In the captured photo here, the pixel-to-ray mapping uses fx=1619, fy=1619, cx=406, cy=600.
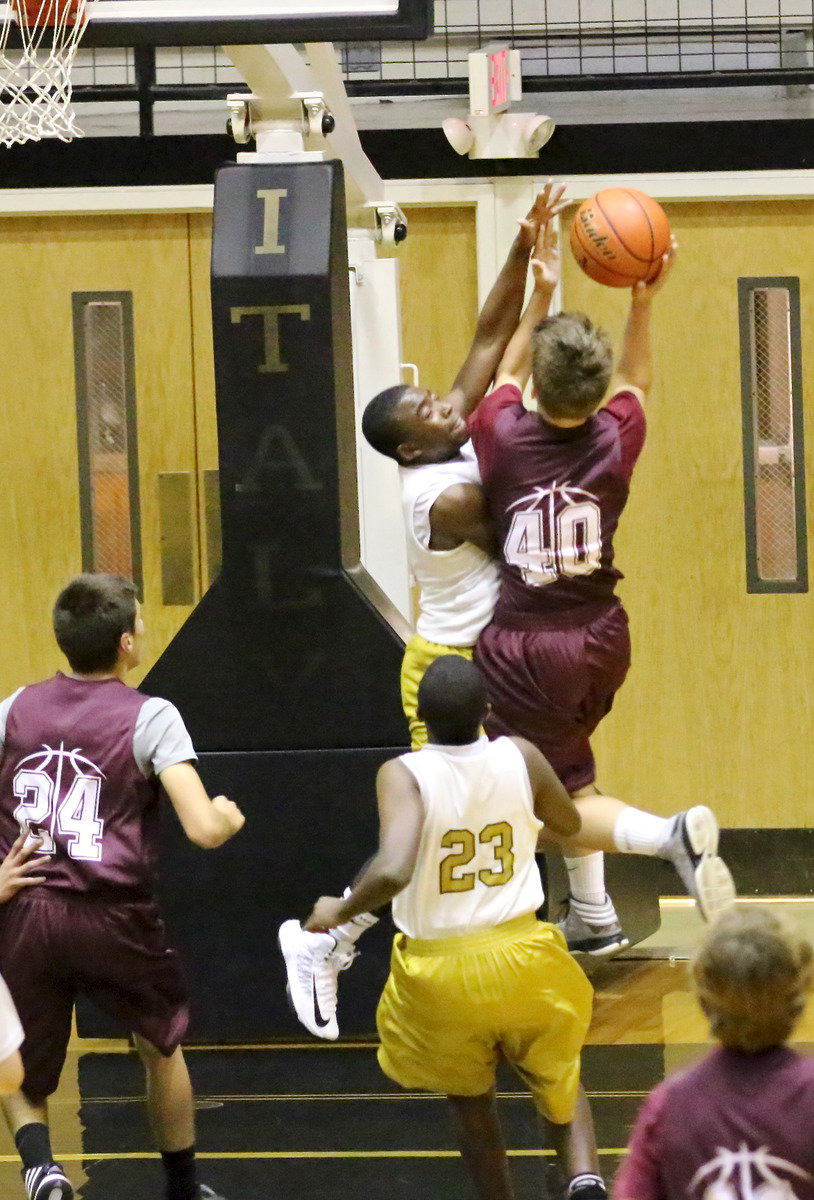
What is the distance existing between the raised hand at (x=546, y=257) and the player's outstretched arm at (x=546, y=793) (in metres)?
1.49

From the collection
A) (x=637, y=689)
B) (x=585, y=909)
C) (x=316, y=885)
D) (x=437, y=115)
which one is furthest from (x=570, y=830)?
(x=437, y=115)

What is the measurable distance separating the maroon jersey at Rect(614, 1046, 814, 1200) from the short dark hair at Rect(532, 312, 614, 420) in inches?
81.1

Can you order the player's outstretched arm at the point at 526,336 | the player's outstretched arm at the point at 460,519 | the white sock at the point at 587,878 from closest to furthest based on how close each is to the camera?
the player's outstretched arm at the point at 460,519
the player's outstretched arm at the point at 526,336
the white sock at the point at 587,878

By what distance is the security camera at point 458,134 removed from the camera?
6867mm

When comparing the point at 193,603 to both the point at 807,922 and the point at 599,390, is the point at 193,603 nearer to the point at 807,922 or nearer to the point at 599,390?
the point at 807,922

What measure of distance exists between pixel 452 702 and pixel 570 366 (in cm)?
109

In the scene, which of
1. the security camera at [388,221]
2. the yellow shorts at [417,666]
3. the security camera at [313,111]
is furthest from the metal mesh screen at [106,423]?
the yellow shorts at [417,666]

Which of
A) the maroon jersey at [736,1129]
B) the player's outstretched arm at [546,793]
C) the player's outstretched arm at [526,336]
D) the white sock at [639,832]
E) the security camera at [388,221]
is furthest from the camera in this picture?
the security camera at [388,221]

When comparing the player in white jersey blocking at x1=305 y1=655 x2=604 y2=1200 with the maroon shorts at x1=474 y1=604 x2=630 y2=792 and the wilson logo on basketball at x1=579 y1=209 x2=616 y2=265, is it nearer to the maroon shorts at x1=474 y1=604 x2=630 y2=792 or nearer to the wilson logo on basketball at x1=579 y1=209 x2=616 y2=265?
the maroon shorts at x1=474 y1=604 x2=630 y2=792

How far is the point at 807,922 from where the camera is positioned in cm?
608

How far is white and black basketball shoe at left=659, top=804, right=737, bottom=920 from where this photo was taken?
11.9 feet

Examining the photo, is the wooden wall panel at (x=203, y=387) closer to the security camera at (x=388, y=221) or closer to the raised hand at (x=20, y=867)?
the security camera at (x=388, y=221)

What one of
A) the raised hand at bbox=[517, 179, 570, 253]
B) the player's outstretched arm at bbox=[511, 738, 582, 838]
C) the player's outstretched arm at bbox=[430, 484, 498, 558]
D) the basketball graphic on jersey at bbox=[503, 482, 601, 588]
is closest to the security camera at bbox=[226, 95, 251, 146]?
the raised hand at bbox=[517, 179, 570, 253]

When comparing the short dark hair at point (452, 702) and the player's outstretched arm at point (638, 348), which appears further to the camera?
the player's outstretched arm at point (638, 348)
